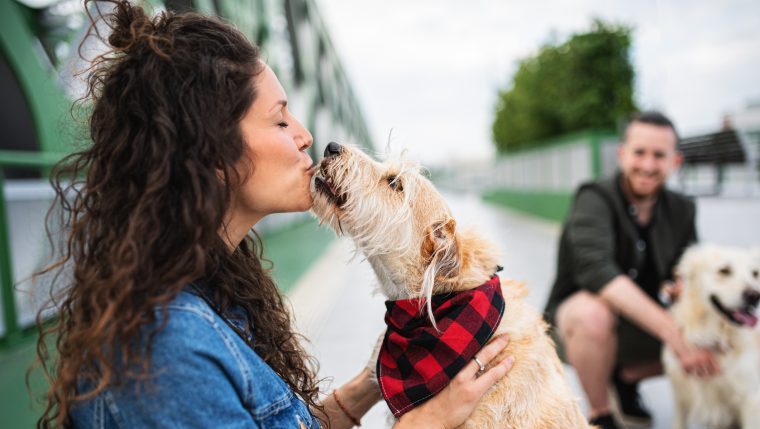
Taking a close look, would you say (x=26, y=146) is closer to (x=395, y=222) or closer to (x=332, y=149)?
(x=332, y=149)

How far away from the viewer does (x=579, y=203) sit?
3316 millimetres

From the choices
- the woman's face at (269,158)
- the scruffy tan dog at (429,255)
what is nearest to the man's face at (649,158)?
the scruffy tan dog at (429,255)

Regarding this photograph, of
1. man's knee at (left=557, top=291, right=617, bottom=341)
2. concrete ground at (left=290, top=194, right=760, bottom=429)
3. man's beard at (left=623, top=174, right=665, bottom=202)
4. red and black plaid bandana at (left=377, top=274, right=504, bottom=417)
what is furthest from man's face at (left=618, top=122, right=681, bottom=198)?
red and black plaid bandana at (left=377, top=274, right=504, bottom=417)

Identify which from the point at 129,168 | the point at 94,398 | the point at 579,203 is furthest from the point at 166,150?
the point at 579,203

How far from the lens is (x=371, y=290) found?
2029 millimetres

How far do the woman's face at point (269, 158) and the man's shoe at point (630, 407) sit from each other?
287 cm

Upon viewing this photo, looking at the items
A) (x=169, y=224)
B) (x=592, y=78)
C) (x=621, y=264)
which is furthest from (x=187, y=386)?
(x=592, y=78)

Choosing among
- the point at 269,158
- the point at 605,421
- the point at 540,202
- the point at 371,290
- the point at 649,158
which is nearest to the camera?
the point at 269,158

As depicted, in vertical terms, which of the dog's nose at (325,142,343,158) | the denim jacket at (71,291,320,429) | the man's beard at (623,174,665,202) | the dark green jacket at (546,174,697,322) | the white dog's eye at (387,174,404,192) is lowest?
the dark green jacket at (546,174,697,322)

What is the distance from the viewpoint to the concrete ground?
2553 millimetres

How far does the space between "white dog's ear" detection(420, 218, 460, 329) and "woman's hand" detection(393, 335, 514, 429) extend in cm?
21

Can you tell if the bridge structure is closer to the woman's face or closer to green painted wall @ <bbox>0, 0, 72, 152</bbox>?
green painted wall @ <bbox>0, 0, 72, 152</bbox>

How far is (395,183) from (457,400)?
27.4 inches

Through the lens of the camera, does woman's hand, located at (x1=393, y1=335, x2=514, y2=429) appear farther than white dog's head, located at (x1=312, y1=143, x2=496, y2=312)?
No
